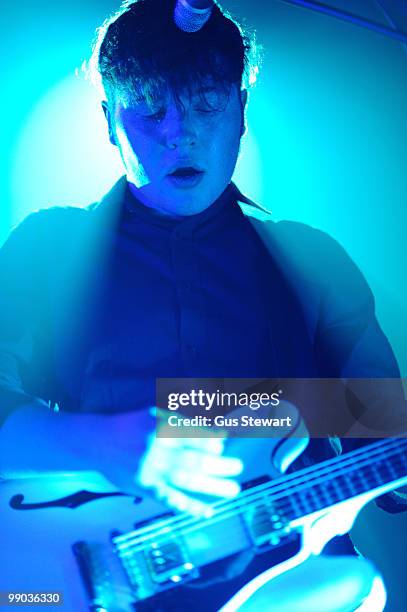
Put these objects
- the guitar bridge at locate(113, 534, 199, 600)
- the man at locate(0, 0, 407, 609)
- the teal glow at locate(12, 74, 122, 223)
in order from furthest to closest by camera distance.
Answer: the teal glow at locate(12, 74, 122, 223) → the man at locate(0, 0, 407, 609) → the guitar bridge at locate(113, 534, 199, 600)

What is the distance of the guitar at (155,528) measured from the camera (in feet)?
3.60

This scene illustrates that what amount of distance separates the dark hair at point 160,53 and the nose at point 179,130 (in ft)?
0.18

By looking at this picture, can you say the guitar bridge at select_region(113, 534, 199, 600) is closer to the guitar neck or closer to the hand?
the hand

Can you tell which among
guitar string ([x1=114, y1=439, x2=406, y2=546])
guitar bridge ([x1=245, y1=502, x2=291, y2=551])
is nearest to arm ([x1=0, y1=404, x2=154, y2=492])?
guitar string ([x1=114, y1=439, x2=406, y2=546])

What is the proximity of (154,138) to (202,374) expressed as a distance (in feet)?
1.69

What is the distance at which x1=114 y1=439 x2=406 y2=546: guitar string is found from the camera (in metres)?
1.13

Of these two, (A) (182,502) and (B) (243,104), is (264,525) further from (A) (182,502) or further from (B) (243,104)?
(B) (243,104)

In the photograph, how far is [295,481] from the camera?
1168mm

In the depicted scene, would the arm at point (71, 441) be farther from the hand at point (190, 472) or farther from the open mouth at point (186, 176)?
the open mouth at point (186, 176)

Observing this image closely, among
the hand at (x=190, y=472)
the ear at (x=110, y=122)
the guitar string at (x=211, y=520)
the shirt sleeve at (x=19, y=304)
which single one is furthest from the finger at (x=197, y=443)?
the ear at (x=110, y=122)

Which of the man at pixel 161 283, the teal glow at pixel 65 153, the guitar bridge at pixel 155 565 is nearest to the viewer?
the guitar bridge at pixel 155 565

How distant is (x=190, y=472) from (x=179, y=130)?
2.34 ft

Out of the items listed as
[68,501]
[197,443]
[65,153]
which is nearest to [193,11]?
[65,153]

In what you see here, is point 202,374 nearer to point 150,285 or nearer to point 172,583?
point 150,285
